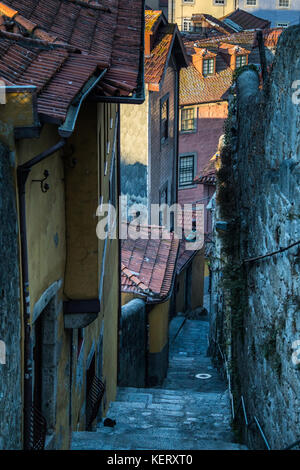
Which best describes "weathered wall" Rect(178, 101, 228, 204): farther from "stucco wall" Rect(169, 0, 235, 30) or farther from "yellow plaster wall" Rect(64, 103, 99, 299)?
"yellow plaster wall" Rect(64, 103, 99, 299)

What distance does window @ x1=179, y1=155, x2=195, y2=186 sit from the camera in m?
36.4

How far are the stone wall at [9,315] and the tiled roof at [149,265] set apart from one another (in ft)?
36.5

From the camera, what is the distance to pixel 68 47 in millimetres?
6699

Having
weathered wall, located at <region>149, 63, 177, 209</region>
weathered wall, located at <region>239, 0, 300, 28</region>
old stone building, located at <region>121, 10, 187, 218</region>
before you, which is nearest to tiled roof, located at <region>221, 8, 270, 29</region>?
weathered wall, located at <region>239, 0, 300, 28</region>

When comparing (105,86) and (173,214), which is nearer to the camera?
(105,86)

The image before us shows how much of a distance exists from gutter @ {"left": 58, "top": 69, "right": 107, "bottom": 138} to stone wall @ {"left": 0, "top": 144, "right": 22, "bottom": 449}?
52 centimetres

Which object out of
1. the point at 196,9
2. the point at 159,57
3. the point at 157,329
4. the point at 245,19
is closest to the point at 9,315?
the point at 157,329

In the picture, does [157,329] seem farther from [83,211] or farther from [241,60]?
[241,60]

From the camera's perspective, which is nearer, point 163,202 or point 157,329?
point 157,329

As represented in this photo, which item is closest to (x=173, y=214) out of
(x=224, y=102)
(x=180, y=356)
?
(x=180, y=356)

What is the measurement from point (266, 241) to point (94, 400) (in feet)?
13.5

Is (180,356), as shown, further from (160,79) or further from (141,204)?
(160,79)

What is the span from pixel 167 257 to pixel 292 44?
38.5ft

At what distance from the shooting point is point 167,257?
57.8 ft
